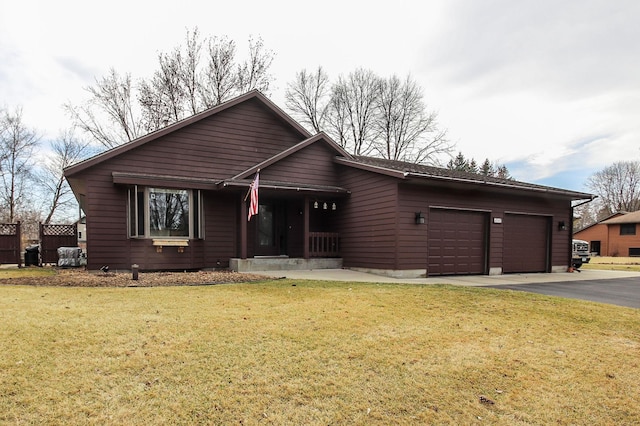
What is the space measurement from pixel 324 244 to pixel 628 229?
1361 inches

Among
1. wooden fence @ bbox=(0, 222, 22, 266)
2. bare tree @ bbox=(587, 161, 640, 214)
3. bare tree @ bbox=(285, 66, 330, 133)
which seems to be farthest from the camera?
bare tree @ bbox=(587, 161, 640, 214)

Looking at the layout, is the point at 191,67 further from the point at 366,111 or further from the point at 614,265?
the point at 614,265

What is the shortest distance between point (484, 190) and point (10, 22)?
1496 cm

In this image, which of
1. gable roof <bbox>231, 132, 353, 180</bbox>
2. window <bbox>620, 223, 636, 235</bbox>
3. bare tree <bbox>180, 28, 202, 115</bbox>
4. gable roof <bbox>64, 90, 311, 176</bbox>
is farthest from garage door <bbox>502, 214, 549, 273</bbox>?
window <bbox>620, 223, 636, 235</bbox>

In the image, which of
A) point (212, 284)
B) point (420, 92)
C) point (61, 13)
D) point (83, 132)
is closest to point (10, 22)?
point (61, 13)

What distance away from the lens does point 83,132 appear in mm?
23031

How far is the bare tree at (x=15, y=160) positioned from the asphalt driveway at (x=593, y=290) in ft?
92.4

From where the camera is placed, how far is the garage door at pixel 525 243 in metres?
12.1

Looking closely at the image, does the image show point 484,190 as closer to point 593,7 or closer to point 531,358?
point 593,7

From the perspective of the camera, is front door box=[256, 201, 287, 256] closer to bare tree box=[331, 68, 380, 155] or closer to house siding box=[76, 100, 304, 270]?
house siding box=[76, 100, 304, 270]

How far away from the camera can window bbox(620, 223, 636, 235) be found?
105 ft

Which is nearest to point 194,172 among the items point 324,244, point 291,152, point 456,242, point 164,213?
point 164,213

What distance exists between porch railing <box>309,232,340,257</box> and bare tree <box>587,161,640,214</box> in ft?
151

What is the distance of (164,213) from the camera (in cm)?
1089
